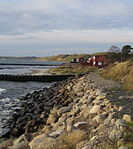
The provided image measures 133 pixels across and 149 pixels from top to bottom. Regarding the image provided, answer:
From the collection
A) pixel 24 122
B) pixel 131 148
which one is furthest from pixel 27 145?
pixel 24 122

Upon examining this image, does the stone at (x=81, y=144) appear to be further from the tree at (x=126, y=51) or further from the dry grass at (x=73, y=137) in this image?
the tree at (x=126, y=51)

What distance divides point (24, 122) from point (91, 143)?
805 cm

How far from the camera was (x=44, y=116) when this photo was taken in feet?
48.7

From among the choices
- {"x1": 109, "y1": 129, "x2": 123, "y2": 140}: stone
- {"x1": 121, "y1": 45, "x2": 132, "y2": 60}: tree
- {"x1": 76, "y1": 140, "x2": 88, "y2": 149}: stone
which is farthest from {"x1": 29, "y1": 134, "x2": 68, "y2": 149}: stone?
{"x1": 121, "y1": 45, "x2": 132, "y2": 60}: tree

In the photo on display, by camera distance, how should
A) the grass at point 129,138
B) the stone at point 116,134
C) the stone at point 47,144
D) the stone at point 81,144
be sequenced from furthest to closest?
the stone at point 47,144 → the stone at point 81,144 → the stone at point 116,134 → the grass at point 129,138

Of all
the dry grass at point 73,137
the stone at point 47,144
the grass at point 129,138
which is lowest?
the stone at point 47,144

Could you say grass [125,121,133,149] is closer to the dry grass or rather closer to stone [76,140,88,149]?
stone [76,140,88,149]

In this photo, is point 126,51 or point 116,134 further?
point 126,51

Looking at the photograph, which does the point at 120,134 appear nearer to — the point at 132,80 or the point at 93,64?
the point at 132,80

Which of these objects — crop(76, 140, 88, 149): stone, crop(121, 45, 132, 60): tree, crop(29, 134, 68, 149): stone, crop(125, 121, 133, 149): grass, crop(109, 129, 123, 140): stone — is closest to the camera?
crop(125, 121, 133, 149): grass

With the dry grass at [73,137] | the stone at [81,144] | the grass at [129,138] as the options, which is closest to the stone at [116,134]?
the grass at [129,138]

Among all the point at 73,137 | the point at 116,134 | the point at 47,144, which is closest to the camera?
the point at 116,134

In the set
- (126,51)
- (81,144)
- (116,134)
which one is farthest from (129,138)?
(126,51)

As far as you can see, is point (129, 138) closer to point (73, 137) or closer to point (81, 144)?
point (81, 144)
